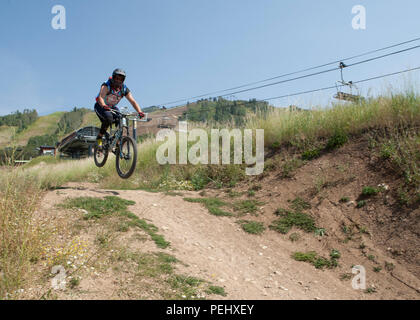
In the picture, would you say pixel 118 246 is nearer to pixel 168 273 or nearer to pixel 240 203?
pixel 168 273

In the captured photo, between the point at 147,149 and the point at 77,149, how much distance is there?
16.9 metres

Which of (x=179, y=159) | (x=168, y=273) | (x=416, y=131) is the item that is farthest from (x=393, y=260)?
(x=179, y=159)

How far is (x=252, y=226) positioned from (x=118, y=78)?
192 inches

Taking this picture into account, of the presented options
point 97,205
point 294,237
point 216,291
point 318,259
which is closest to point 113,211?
point 97,205

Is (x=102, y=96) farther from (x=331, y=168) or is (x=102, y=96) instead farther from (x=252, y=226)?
(x=331, y=168)

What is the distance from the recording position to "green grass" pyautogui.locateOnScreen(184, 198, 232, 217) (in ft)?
24.8

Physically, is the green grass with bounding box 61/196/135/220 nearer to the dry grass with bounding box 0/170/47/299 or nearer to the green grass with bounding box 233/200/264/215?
the dry grass with bounding box 0/170/47/299

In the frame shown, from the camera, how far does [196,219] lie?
23.3 feet

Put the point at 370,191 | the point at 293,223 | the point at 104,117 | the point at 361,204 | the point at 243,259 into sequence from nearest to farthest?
1. the point at 243,259
2. the point at 361,204
3. the point at 370,191
4. the point at 293,223
5. the point at 104,117

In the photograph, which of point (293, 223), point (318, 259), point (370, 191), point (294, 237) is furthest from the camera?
point (293, 223)

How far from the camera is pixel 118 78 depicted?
7.37m

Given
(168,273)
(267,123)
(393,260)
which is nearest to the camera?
(168,273)

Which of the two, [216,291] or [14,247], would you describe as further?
[216,291]
